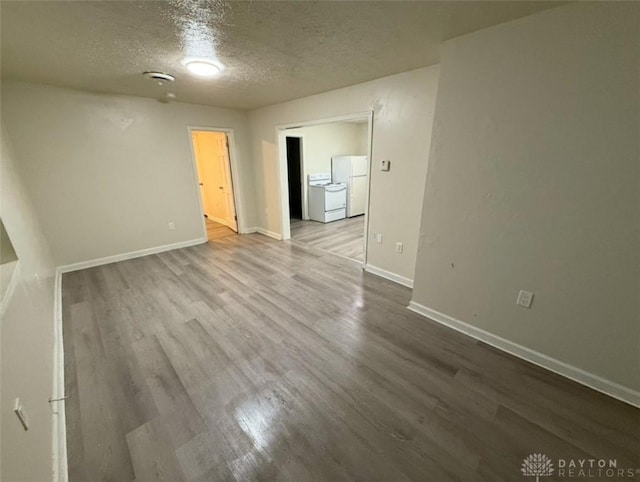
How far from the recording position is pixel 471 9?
4.94 ft

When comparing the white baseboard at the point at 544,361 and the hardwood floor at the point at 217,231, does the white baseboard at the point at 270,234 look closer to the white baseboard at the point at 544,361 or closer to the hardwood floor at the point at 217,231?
the hardwood floor at the point at 217,231

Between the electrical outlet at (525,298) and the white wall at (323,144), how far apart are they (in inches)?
195

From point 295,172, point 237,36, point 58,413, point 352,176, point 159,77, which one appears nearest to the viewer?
point 58,413

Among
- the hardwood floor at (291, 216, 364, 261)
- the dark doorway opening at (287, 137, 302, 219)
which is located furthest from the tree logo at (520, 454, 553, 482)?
the dark doorway opening at (287, 137, 302, 219)

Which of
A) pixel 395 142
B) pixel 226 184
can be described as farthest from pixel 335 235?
pixel 395 142

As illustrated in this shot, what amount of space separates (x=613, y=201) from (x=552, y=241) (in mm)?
358

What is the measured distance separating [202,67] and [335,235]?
11.4 ft

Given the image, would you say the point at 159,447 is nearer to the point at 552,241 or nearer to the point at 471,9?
the point at 552,241

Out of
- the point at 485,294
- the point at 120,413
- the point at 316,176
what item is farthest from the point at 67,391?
the point at 316,176

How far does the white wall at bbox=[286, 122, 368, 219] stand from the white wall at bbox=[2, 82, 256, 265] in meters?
1.90

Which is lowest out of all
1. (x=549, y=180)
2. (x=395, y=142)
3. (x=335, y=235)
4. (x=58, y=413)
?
(x=335, y=235)

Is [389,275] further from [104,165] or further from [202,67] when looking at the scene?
[104,165]

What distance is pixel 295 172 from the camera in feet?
20.7

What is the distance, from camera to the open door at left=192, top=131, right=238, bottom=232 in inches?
197
